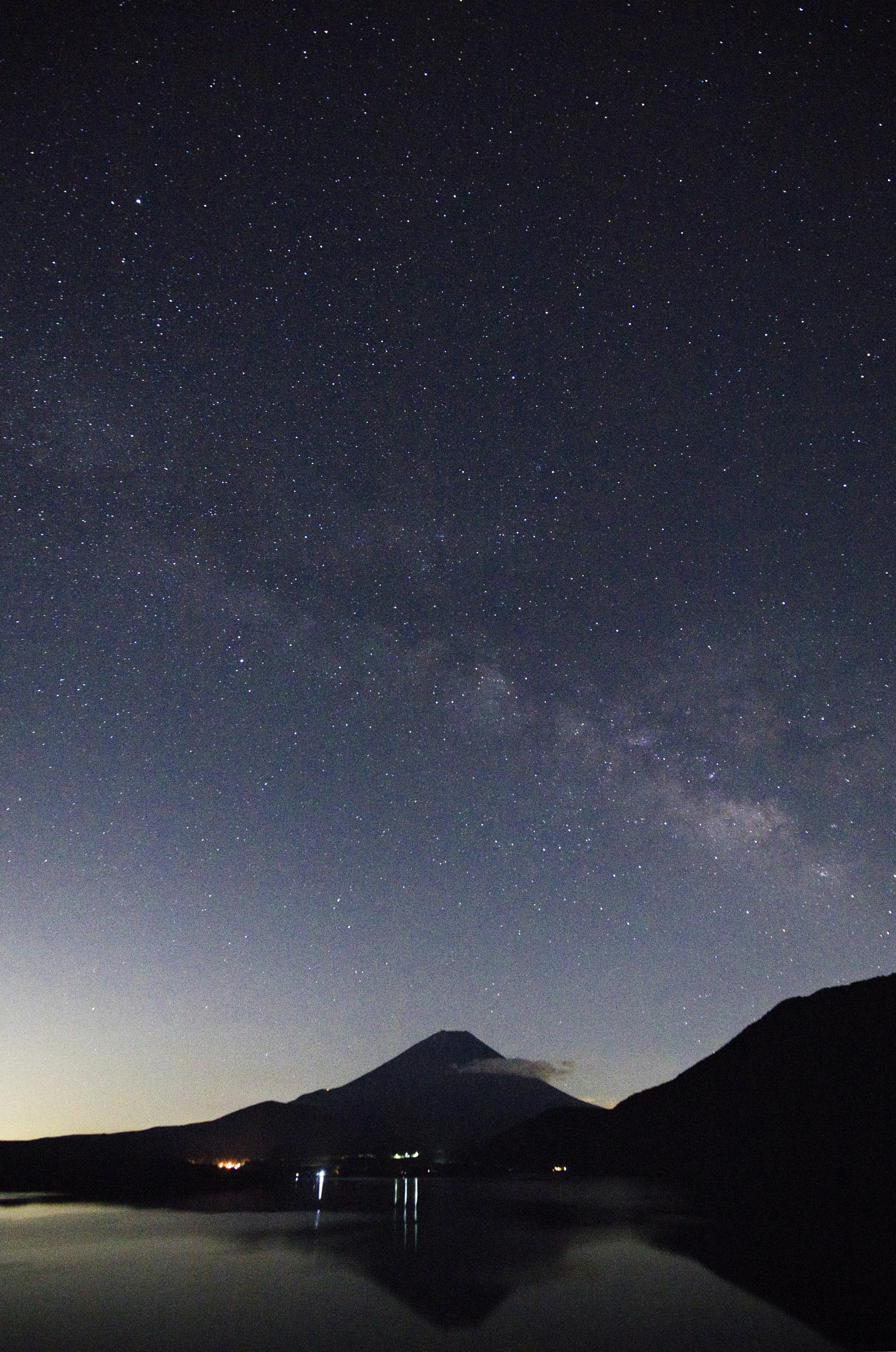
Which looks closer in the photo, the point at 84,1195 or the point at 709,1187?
the point at 84,1195

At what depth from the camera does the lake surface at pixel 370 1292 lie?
24.2m

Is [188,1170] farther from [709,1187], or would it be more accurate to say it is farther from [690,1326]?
[690,1326]

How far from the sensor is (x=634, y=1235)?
2254 inches

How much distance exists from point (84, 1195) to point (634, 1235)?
352ft

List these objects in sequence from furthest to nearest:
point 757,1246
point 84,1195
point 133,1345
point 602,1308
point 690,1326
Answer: point 84,1195 < point 757,1246 < point 602,1308 < point 690,1326 < point 133,1345

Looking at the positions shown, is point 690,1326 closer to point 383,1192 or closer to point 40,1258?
point 40,1258

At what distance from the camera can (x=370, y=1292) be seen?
32.2 m

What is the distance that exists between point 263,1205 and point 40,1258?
58493 mm

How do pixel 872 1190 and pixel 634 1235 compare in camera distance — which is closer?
pixel 634 1235

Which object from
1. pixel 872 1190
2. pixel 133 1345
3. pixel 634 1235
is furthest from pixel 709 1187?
pixel 133 1345

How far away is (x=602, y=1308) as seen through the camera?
1138 inches

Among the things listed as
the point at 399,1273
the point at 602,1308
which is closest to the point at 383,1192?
the point at 399,1273

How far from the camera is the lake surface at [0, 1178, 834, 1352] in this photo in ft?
79.3

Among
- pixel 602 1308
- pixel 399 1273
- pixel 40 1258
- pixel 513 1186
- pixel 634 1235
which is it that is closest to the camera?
pixel 602 1308
